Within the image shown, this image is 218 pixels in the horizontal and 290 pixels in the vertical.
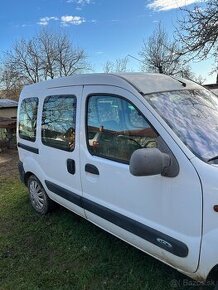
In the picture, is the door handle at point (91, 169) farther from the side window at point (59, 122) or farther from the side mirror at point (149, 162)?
the side mirror at point (149, 162)

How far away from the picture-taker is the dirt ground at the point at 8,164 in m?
8.41

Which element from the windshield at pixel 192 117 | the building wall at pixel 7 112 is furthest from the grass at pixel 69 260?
the building wall at pixel 7 112

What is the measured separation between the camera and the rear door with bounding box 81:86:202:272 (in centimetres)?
246

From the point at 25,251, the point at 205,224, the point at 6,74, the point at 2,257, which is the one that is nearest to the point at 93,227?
the point at 25,251

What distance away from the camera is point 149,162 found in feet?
7.81

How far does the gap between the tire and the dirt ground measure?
3140 mm

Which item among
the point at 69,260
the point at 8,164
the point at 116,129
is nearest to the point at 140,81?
the point at 116,129

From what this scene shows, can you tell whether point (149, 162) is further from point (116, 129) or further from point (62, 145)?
point (62, 145)

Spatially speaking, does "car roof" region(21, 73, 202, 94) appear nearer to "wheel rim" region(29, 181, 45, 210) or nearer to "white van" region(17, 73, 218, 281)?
"white van" region(17, 73, 218, 281)

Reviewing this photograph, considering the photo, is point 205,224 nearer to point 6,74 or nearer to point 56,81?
point 56,81

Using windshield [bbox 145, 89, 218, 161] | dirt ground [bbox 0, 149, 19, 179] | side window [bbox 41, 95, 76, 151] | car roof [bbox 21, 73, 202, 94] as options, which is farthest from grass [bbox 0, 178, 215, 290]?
dirt ground [bbox 0, 149, 19, 179]

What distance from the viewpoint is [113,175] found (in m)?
3.11

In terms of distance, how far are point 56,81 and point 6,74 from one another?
4241 cm

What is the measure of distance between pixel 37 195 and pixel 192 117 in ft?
10.1
